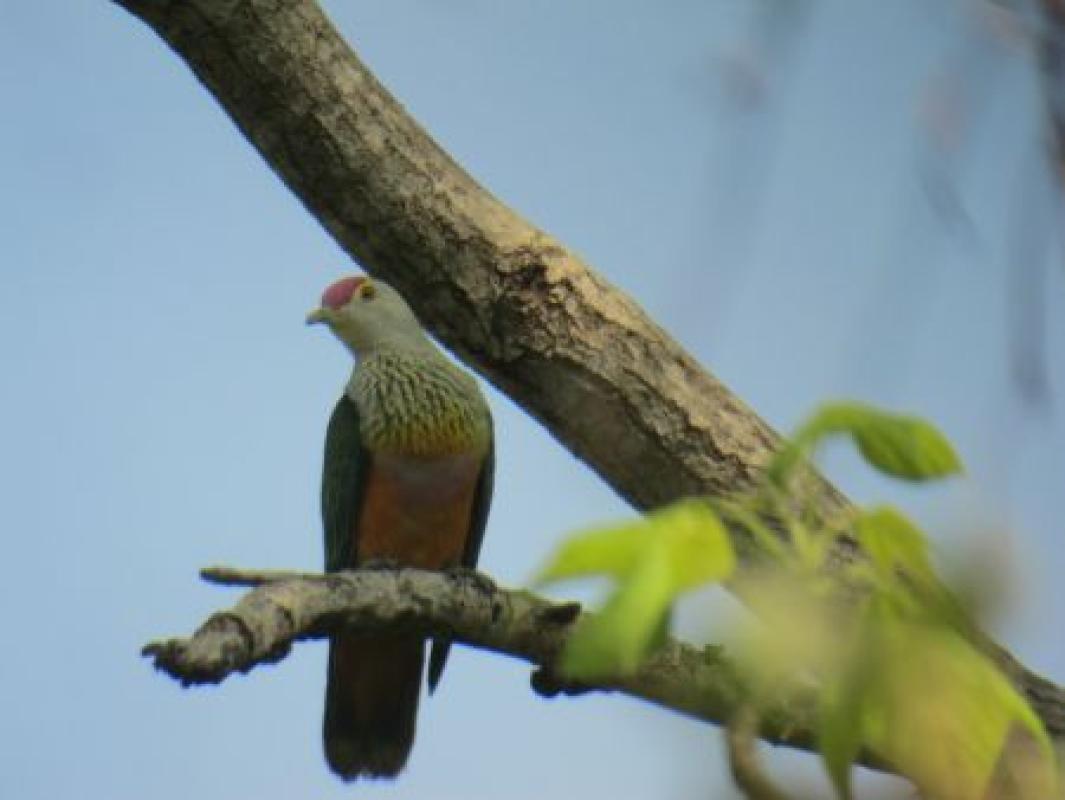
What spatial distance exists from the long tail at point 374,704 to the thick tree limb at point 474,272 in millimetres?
1423

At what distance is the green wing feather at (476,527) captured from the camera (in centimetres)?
508

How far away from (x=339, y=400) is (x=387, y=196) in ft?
4.70

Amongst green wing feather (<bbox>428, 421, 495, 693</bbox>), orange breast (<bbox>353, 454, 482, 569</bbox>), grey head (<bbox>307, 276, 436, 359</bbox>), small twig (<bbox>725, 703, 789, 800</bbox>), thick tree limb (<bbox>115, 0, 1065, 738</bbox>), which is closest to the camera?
small twig (<bbox>725, 703, 789, 800</bbox>)

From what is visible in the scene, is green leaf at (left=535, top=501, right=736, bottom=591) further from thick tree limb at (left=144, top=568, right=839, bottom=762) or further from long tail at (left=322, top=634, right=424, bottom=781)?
long tail at (left=322, top=634, right=424, bottom=781)

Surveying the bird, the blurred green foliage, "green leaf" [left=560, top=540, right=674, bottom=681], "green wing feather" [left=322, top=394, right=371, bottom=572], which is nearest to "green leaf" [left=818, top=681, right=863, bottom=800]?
the blurred green foliage

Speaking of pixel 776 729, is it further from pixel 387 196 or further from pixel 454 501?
pixel 454 501

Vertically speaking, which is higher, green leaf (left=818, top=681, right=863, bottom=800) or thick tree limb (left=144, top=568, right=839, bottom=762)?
thick tree limb (left=144, top=568, right=839, bottom=762)

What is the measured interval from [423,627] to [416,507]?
1607 mm

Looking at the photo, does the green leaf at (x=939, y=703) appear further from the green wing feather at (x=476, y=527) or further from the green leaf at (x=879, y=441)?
the green wing feather at (x=476, y=527)

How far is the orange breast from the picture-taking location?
4957mm

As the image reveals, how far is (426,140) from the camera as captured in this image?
4043mm

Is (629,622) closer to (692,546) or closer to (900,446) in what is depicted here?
(692,546)

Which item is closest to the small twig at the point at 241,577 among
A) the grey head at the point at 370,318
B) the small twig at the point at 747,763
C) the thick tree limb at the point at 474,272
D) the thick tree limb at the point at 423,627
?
the thick tree limb at the point at 423,627

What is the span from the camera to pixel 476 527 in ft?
16.9
